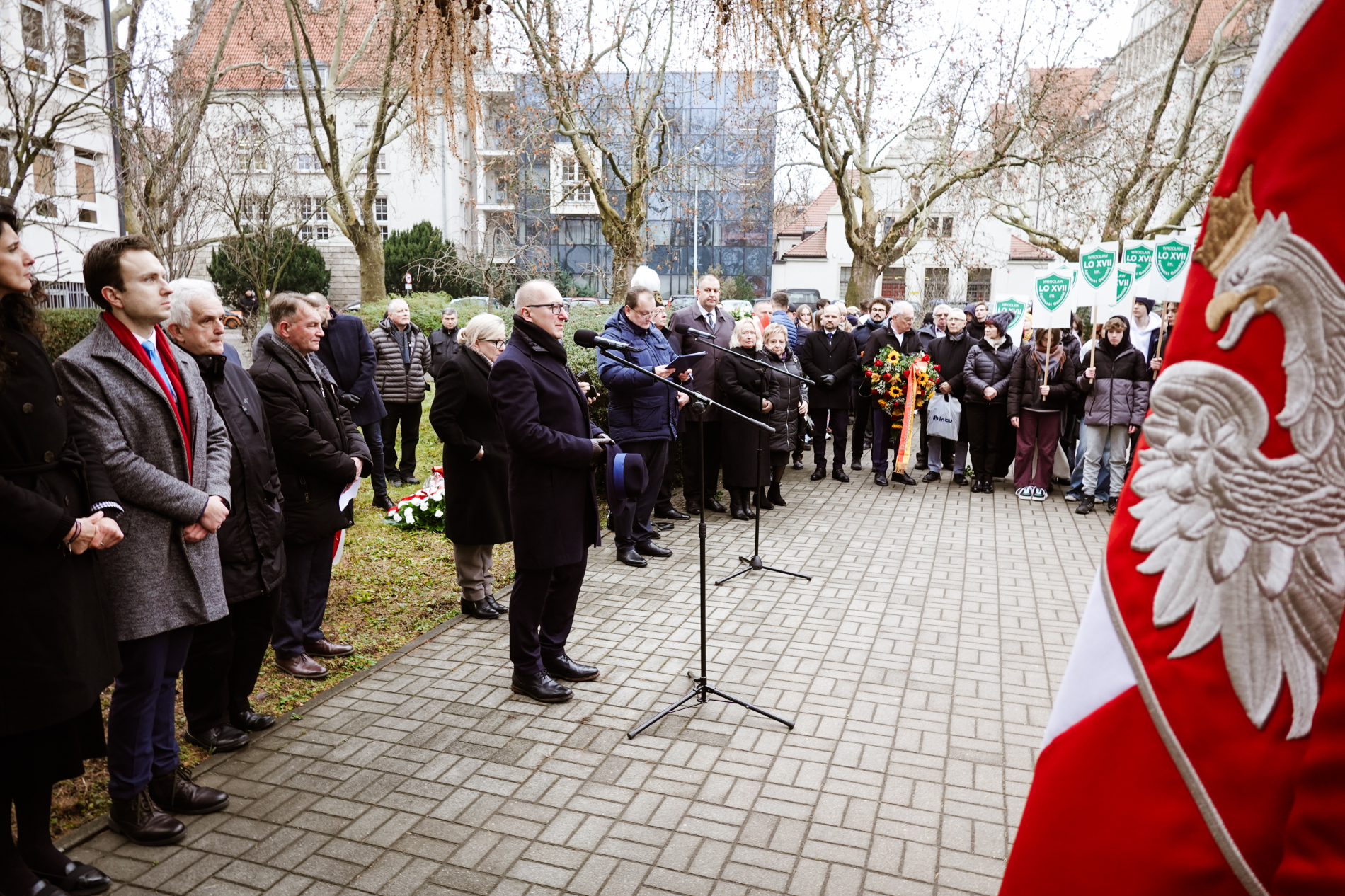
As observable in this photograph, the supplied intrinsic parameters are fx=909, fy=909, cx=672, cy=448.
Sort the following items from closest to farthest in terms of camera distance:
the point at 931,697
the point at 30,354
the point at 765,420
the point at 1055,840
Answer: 1. the point at 1055,840
2. the point at 30,354
3. the point at 931,697
4. the point at 765,420

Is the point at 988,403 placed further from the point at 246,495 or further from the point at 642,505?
the point at 246,495

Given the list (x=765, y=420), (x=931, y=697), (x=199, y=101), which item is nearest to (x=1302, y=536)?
(x=931, y=697)

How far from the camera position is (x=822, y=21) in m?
2.76

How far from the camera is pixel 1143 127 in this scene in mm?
22812

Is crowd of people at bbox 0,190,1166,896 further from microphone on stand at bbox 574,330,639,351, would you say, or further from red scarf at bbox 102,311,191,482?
microphone on stand at bbox 574,330,639,351

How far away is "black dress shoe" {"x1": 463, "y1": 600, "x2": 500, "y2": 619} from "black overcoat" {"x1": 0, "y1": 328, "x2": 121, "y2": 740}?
346 cm

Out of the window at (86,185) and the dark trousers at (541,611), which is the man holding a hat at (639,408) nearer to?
the dark trousers at (541,611)

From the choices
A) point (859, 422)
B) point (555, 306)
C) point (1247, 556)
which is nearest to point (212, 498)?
point (555, 306)

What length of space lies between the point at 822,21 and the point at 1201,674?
2361mm

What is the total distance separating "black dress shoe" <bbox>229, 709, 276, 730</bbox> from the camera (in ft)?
15.3

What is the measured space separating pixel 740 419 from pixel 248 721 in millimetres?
5701

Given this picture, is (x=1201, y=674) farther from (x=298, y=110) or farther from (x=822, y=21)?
(x=298, y=110)

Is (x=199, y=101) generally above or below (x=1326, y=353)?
above

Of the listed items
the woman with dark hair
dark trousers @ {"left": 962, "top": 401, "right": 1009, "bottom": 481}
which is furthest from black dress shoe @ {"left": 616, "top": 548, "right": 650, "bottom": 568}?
dark trousers @ {"left": 962, "top": 401, "right": 1009, "bottom": 481}
